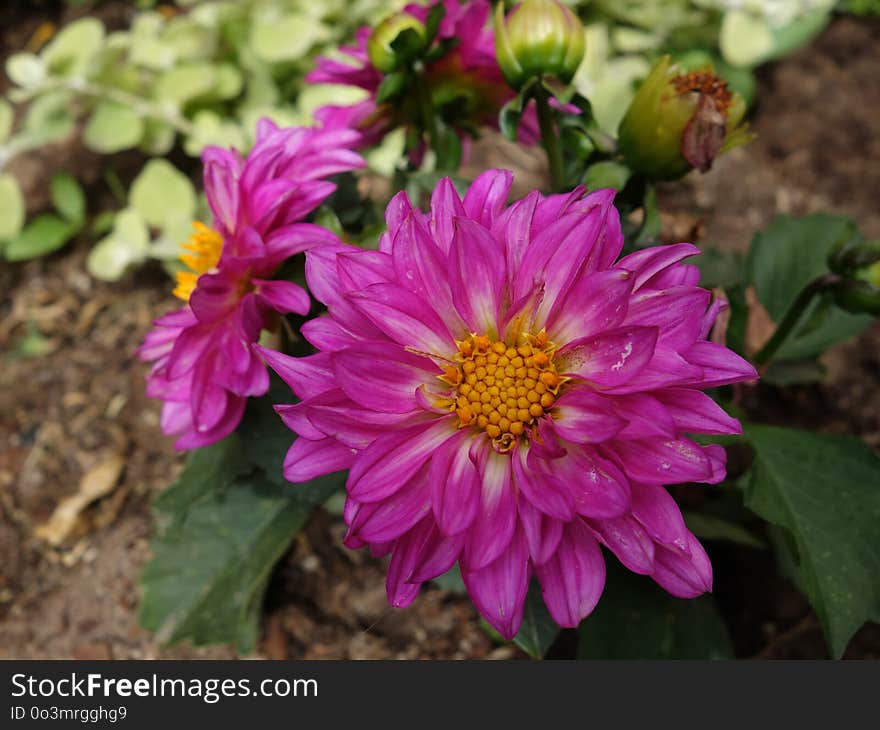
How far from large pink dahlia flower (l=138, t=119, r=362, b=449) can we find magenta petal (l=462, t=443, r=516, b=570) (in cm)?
28

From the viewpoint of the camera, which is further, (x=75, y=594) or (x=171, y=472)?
(x=171, y=472)

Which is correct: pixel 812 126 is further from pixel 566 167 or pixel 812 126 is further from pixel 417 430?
pixel 417 430

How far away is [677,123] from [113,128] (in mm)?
1452

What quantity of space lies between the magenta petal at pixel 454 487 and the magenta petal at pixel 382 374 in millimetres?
57

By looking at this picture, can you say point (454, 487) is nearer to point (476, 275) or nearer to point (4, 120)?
point (476, 275)

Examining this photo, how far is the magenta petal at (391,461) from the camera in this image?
2.45ft

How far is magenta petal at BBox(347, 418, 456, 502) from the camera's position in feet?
2.45

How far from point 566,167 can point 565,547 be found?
62 centimetres

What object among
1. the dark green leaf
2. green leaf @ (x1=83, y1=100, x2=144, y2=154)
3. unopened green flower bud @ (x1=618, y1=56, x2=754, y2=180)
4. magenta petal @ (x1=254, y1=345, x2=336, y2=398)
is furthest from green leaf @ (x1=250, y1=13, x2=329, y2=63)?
magenta petal @ (x1=254, y1=345, x2=336, y2=398)

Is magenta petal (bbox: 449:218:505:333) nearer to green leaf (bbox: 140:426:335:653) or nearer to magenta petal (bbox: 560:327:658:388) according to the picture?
magenta petal (bbox: 560:327:658:388)

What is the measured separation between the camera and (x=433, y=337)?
81 centimetres

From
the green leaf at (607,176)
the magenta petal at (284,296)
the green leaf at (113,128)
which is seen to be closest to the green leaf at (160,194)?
the green leaf at (113,128)

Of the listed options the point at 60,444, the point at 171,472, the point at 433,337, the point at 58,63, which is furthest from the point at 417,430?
the point at 58,63

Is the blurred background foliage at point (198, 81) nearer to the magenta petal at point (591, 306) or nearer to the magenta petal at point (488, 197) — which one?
the magenta petal at point (488, 197)
